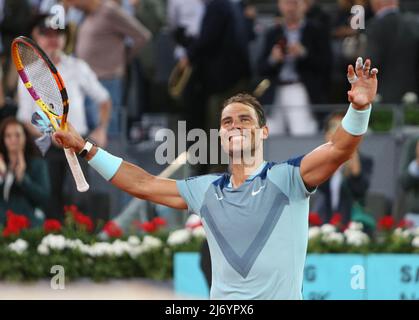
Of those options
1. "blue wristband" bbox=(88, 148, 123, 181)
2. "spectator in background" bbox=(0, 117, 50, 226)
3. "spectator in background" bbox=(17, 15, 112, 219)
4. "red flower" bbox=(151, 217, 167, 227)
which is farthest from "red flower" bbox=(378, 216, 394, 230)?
"blue wristband" bbox=(88, 148, 123, 181)

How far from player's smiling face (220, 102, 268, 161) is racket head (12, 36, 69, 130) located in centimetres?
85

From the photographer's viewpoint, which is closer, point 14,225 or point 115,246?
point 115,246

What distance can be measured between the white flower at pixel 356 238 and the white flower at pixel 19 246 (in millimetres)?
2473

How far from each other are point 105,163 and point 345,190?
14.4ft

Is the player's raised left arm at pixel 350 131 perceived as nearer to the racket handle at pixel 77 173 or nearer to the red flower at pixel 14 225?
the racket handle at pixel 77 173

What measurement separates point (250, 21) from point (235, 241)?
243 inches

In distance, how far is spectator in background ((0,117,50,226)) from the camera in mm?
Answer: 9680

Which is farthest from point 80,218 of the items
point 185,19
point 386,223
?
point 185,19

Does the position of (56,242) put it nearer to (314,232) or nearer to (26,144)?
(26,144)

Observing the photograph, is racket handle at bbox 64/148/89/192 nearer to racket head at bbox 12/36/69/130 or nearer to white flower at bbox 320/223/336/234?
racket head at bbox 12/36/69/130

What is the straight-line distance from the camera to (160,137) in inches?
399

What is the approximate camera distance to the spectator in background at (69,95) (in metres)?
9.84

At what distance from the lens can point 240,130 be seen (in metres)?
5.18
